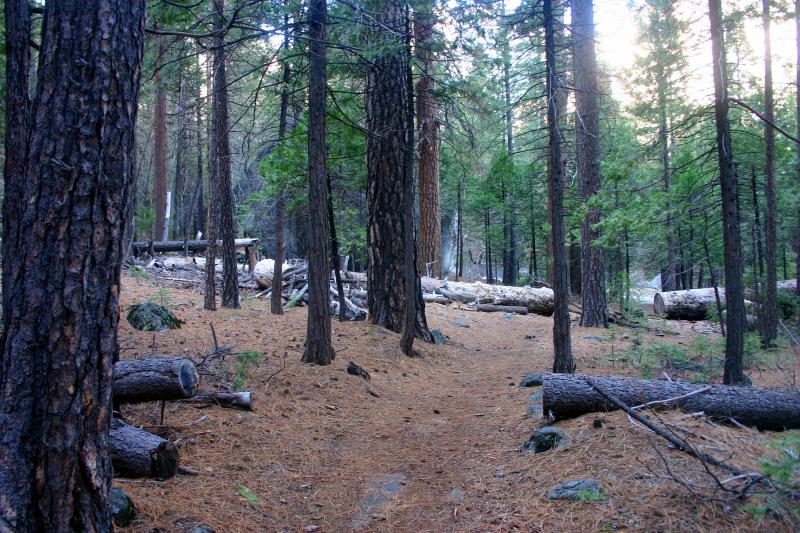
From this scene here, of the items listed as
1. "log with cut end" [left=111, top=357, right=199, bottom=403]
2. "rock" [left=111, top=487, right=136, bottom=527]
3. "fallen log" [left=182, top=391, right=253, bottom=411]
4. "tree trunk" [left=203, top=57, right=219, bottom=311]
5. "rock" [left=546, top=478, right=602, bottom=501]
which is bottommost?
"rock" [left=546, top=478, right=602, bottom=501]

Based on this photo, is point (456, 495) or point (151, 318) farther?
point (151, 318)

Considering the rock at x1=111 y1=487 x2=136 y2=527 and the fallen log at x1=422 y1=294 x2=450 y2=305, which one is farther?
the fallen log at x1=422 y1=294 x2=450 y2=305

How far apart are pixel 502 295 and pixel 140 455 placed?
17.4 meters

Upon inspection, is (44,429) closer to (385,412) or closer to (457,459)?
(457,459)

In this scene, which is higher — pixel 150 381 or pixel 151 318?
pixel 151 318

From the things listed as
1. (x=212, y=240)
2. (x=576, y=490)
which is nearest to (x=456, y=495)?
(x=576, y=490)

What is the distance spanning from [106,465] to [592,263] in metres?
13.8

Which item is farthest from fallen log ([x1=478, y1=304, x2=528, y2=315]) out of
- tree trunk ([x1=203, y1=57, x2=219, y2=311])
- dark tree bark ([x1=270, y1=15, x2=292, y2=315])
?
tree trunk ([x1=203, y1=57, x2=219, y2=311])

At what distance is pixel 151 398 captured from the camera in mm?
5203

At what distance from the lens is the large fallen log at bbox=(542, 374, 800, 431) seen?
4906 mm

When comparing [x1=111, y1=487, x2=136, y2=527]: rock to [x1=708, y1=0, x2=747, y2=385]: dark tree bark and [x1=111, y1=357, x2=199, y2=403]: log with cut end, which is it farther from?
[x1=708, y1=0, x2=747, y2=385]: dark tree bark

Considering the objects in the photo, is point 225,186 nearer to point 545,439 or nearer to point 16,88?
point 16,88

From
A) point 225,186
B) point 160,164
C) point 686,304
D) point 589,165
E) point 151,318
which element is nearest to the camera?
point 151,318

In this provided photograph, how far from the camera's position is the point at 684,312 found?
822 inches
